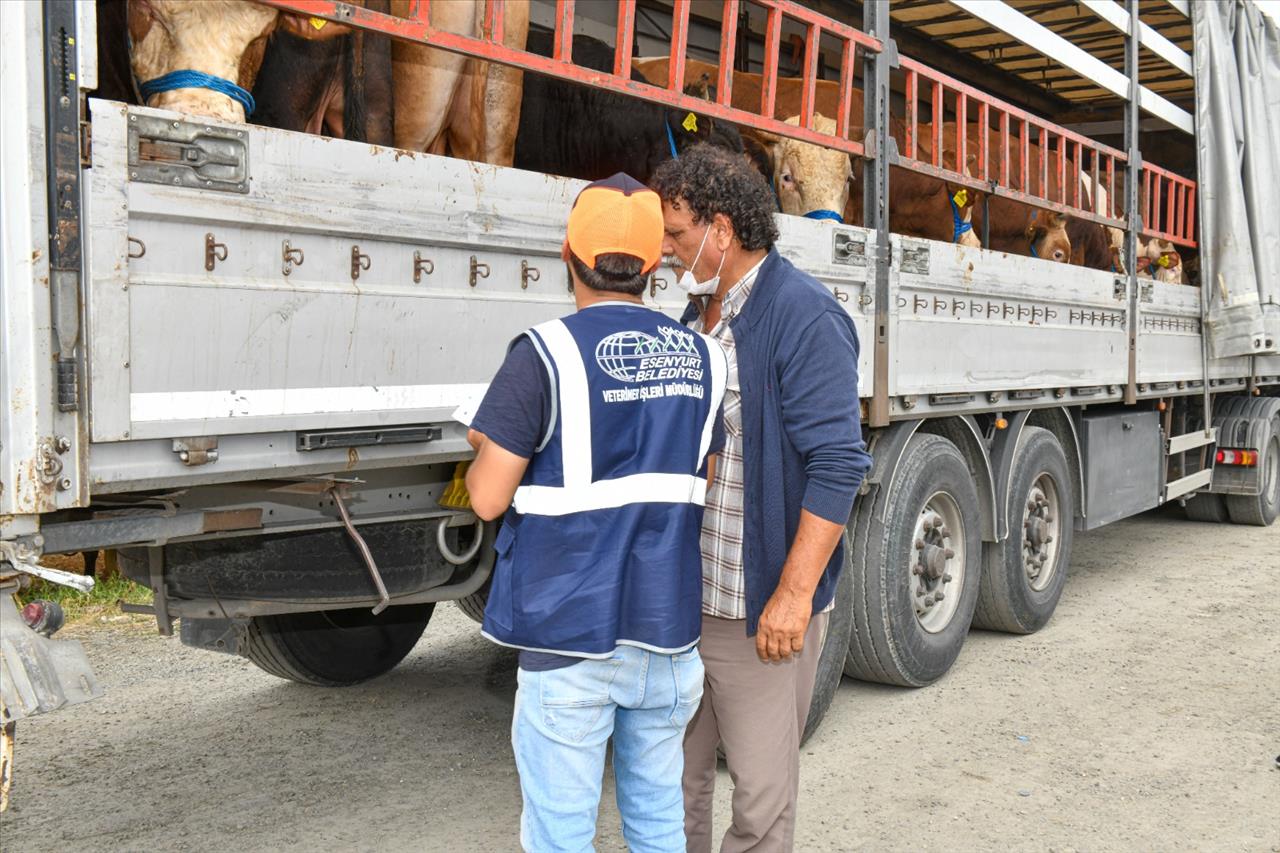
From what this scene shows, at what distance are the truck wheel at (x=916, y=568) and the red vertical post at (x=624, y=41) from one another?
76.9 inches

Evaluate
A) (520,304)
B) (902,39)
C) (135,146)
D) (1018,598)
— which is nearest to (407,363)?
(520,304)

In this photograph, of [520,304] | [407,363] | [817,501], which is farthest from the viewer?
[520,304]

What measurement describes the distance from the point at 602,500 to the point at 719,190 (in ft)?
2.73

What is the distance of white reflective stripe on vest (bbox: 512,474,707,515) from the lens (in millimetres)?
2072

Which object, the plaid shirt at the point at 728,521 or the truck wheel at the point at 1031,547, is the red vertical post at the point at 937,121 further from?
the plaid shirt at the point at 728,521

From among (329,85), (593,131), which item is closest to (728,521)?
(329,85)

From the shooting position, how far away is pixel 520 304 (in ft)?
9.82

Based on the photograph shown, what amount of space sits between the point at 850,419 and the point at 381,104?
1770mm

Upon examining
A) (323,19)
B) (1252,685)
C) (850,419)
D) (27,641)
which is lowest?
(1252,685)

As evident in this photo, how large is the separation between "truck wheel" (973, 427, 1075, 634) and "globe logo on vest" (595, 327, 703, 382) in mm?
3525

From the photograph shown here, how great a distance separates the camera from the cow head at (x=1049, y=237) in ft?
24.0

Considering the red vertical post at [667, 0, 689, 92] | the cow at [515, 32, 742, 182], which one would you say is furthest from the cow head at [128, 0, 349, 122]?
the cow at [515, 32, 742, 182]

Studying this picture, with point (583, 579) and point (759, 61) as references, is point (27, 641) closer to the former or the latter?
point (583, 579)

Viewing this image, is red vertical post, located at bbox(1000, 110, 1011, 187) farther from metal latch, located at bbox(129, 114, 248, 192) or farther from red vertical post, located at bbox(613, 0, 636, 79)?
metal latch, located at bbox(129, 114, 248, 192)
